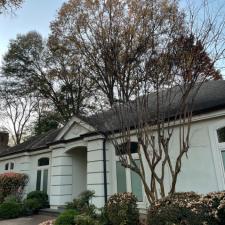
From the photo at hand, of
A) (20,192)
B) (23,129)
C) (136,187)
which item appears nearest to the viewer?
(136,187)

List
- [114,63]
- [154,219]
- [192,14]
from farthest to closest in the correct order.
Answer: [114,63], [192,14], [154,219]

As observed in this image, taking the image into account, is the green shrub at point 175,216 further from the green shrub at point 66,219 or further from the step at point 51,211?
the step at point 51,211

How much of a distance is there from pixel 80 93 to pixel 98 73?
657 inches

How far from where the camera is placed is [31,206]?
38.8ft

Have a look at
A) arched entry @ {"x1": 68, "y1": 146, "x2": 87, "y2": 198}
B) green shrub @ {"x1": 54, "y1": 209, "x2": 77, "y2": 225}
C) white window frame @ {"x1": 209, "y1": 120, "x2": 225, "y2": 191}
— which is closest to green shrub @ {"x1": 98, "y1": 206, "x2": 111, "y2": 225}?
green shrub @ {"x1": 54, "y1": 209, "x2": 77, "y2": 225}

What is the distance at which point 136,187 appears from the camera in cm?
923

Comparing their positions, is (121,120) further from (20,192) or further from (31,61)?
(31,61)

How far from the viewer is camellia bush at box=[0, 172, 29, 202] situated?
13.8 meters

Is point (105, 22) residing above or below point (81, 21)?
below

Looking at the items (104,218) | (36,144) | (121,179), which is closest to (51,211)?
(121,179)

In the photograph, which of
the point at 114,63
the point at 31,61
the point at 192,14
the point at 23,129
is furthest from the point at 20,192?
the point at 23,129

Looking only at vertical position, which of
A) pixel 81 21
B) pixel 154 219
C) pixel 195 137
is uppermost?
pixel 81 21

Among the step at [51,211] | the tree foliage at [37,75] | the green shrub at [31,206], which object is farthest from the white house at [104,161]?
the tree foliage at [37,75]

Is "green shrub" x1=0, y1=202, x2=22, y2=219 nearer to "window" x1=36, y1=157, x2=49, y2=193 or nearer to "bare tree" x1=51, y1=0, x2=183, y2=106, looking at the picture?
"window" x1=36, y1=157, x2=49, y2=193
